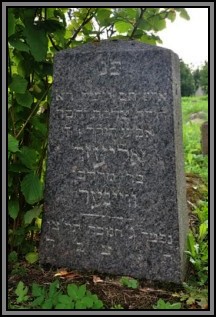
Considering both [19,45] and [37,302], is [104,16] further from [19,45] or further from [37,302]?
[37,302]

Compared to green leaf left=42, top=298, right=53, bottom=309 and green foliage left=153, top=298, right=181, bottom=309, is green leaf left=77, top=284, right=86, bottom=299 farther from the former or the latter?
green foliage left=153, top=298, right=181, bottom=309

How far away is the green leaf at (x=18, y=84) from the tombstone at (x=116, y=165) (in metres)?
0.25

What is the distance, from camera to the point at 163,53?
295cm

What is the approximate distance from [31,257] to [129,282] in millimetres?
791

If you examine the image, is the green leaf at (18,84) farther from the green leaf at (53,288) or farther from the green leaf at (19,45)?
the green leaf at (53,288)

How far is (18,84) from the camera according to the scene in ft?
10.2

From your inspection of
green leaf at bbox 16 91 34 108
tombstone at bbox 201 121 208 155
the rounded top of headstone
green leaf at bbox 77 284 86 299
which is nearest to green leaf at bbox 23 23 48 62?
the rounded top of headstone

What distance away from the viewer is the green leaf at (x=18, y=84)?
3.09 m

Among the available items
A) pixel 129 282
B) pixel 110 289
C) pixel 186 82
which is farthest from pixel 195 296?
pixel 186 82

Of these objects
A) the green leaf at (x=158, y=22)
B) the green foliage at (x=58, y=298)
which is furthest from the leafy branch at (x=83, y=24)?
the green foliage at (x=58, y=298)

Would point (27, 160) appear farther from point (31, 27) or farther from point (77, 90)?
point (31, 27)

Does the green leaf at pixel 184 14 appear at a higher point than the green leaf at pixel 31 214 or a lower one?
higher

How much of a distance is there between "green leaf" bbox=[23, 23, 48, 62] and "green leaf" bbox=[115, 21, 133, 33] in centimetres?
58
